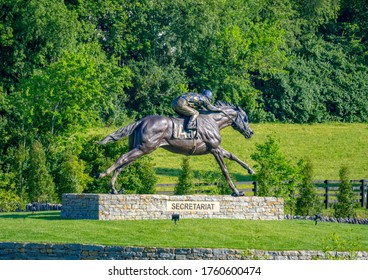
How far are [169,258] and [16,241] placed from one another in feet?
13.9

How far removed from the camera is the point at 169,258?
32.2m

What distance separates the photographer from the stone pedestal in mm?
37094

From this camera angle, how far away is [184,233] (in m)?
34.7

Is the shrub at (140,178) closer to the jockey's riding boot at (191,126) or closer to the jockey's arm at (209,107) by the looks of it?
the jockey's arm at (209,107)

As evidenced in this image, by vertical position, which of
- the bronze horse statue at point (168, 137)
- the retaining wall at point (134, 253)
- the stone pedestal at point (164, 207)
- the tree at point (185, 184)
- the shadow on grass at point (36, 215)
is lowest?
the retaining wall at point (134, 253)

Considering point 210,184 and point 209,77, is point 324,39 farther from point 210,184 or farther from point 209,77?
point 210,184

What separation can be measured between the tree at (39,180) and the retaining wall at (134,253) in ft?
45.6

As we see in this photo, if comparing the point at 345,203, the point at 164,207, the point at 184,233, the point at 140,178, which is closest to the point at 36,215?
the point at 164,207

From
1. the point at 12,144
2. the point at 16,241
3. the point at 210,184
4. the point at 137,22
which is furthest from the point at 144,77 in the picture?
the point at 16,241

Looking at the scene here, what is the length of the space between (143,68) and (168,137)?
3604cm

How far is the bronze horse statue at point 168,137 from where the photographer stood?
37.7 m

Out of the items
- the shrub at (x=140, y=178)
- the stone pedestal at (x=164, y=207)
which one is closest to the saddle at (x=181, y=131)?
the stone pedestal at (x=164, y=207)

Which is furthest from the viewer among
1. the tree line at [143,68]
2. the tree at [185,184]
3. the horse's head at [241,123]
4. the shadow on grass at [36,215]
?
the tree line at [143,68]

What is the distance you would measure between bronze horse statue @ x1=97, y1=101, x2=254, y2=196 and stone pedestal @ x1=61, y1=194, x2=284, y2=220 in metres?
0.57
